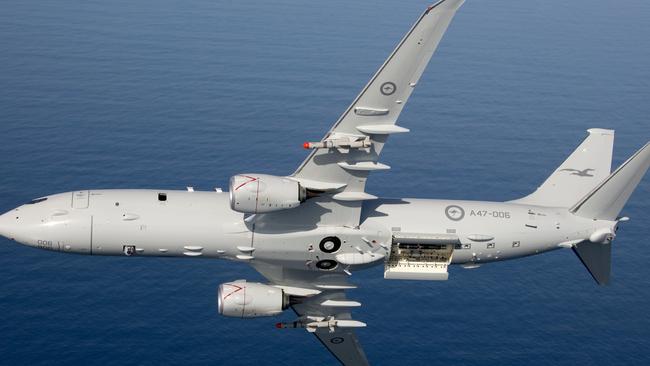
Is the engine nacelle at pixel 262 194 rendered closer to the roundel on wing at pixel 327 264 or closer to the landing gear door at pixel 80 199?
the roundel on wing at pixel 327 264

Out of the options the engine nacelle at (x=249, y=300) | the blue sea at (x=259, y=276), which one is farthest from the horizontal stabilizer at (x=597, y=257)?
the blue sea at (x=259, y=276)

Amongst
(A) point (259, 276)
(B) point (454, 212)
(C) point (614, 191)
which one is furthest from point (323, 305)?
(A) point (259, 276)

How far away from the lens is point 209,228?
55906 millimetres

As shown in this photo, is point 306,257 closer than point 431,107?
Yes

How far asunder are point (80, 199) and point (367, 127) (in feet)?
66.6

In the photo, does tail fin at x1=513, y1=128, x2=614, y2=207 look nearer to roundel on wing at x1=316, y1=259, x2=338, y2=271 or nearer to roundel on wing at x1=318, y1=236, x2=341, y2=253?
roundel on wing at x1=318, y1=236, x2=341, y2=253

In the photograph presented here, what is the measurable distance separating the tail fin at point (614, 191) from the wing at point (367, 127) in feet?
58.0

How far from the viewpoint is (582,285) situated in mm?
118188

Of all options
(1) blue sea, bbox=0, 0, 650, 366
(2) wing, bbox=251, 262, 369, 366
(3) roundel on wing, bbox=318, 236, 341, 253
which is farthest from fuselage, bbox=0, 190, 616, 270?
(1) blue sea, bbox=0, 0, 650, 366

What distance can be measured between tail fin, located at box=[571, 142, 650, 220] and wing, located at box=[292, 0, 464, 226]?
17680 mm

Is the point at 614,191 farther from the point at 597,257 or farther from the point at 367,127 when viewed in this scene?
the point at 367,127

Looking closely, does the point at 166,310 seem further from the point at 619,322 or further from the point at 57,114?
the point at 57,114

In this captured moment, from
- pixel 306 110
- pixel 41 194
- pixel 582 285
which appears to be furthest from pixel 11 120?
pixel 582 285

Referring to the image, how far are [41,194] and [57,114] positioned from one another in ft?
135
